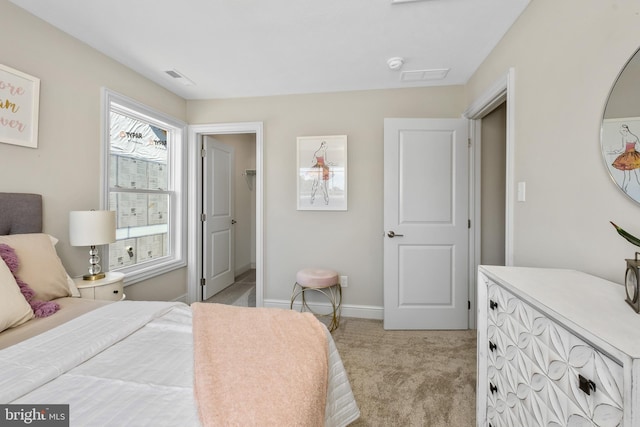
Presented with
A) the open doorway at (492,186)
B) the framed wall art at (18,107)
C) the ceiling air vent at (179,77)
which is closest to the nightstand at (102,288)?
the framed wall art at (18,107)

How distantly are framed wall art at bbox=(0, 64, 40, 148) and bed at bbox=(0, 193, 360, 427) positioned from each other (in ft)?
1.40

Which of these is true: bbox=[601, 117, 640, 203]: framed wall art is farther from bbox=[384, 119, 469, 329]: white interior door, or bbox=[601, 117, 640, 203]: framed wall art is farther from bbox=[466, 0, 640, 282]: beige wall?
bbox=[384, 119, 469, 329]: white interior door

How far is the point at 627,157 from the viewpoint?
3.31 feet

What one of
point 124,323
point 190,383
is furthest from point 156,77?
point 190,383

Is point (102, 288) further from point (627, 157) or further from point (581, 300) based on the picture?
point (627, 157)

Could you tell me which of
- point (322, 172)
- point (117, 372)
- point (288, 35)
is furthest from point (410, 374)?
point (288, 35)

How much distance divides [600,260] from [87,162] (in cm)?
325

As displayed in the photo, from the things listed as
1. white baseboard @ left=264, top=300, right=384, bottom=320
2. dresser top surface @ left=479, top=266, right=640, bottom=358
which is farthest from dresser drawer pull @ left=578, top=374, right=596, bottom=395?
white baseboard @ left=264, top=300, right=384, bottom=320

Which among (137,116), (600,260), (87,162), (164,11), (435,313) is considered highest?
(164,11)

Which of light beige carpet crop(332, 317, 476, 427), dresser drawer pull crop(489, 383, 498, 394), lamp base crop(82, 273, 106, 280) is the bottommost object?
light beige carpet crop(332, 317, 476, 427)

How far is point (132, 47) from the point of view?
2.13 metres

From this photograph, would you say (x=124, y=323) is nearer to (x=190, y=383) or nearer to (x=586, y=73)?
(x=190, y=383)

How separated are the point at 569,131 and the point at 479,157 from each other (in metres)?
1.32

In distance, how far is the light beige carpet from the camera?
60.6 inches
